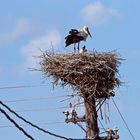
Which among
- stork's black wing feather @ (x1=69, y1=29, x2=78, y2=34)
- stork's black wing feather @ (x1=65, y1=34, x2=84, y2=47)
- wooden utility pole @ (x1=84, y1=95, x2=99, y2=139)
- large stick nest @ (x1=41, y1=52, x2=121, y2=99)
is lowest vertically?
wooden utility pole @ (x1=84, y1=95, x2=99, y2=139)

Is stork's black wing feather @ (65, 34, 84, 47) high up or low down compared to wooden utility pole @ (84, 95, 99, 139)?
up

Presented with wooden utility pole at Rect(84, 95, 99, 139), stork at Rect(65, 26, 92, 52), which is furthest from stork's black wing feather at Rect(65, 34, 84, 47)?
wooden utility pole at Rect(84, 95, 99, 139)

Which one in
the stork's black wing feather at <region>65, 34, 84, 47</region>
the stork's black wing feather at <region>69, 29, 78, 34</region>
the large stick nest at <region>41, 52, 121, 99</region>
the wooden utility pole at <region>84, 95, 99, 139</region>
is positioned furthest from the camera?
the stork's black wing feather at <region>69, 29, 78, 34</region>

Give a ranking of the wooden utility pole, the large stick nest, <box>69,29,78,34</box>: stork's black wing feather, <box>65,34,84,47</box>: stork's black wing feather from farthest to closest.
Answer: <box>69,29,78,34</box>: stork's black wing feather < <box>65,34,84,47</box>: stork's black wing feather < the large stick nest < the wooden utility pole

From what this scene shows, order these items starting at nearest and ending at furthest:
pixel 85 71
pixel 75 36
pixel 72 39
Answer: pixel 85 71 → pixel 72 39 → pixel 75 36

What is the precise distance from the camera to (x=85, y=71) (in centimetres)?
1237

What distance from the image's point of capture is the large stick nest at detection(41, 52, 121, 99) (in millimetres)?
12242

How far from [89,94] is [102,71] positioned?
768 millimetres

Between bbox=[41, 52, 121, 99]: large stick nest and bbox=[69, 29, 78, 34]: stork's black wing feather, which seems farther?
bbox=[69, 29, 78, 34]: stork's black wing feather

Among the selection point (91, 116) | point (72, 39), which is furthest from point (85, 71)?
point (72, 39)

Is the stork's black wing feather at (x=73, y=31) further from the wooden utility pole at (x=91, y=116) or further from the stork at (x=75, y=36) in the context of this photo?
the wooden utility pole at (x=91, y=116)

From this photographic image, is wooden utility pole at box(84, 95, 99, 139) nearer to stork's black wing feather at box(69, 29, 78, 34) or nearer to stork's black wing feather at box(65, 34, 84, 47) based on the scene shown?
stork's black wing feather at box(65, 34, 84, 47)

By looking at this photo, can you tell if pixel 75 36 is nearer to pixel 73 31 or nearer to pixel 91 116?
pixel 73 31

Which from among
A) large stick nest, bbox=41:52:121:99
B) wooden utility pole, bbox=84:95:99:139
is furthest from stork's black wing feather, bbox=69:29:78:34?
wooden utility pole, bbox=84:95:99:139
